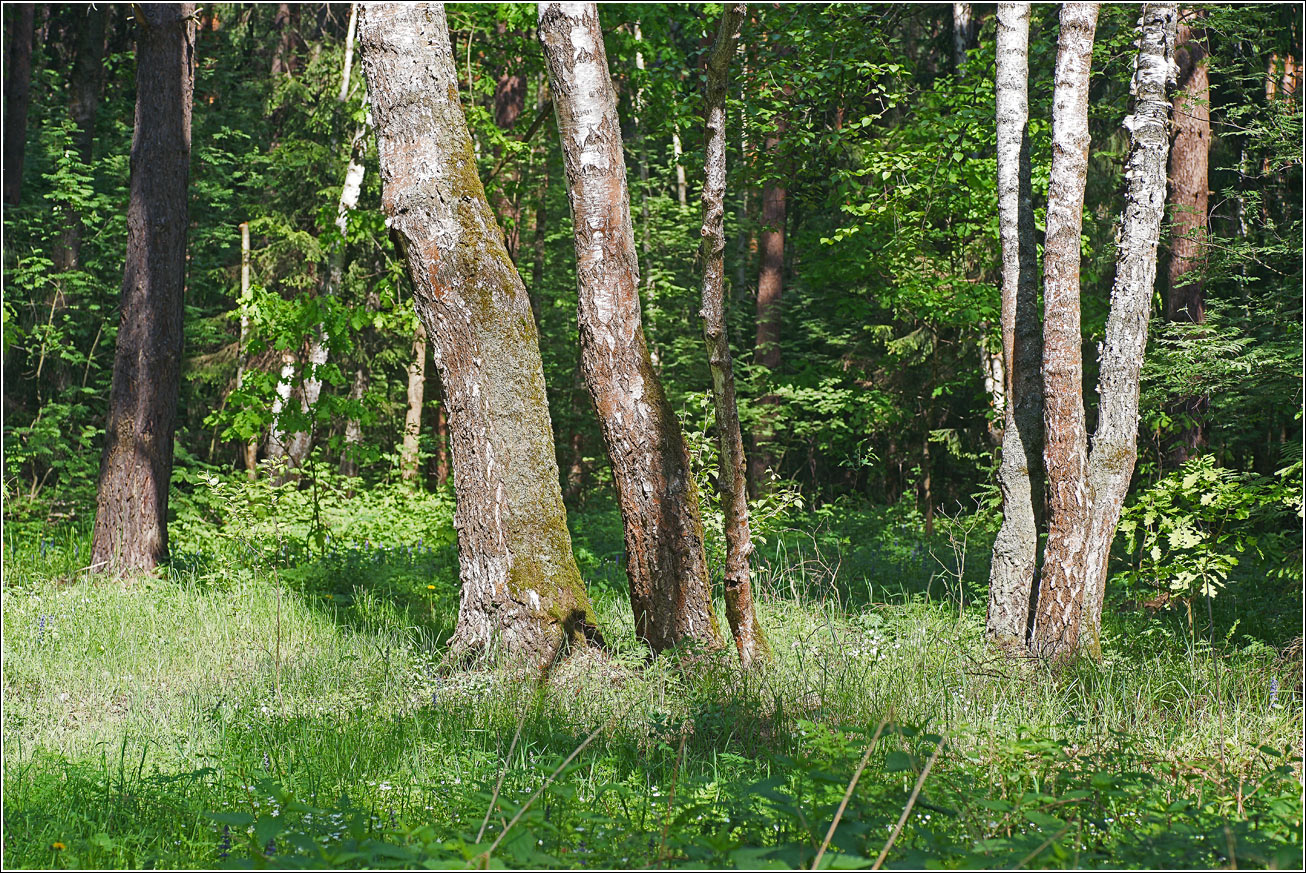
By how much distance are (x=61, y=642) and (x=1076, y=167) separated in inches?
261

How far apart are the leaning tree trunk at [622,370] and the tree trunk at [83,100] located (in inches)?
501

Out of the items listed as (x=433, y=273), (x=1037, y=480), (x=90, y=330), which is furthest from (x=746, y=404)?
(x=90, y=330)

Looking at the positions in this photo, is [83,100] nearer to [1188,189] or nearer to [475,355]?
[475,355]

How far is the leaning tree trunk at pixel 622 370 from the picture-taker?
5.27 metres

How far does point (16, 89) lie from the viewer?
1229 cm

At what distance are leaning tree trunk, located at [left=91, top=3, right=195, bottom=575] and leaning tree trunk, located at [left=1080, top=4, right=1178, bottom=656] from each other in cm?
765

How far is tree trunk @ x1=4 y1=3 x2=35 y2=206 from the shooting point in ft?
40.2

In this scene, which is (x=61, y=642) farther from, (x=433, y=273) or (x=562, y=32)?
(x=562, y=32)

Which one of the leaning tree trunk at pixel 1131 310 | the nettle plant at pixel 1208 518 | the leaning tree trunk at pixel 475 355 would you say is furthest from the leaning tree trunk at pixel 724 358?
the nettle plant at pixel 1208 518

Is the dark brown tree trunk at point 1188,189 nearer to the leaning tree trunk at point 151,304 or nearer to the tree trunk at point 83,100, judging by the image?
the leaning tree trunk at point 151,304

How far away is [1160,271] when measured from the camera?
9641mm

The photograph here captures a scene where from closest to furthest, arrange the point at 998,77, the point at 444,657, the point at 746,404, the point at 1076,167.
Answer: the point at 444,657
the point at 1076,167
the point at 998,77
the point at 746,404

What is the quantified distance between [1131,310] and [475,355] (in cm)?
368

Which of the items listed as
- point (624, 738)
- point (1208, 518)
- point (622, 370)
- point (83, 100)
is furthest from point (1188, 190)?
point (83, 100)
